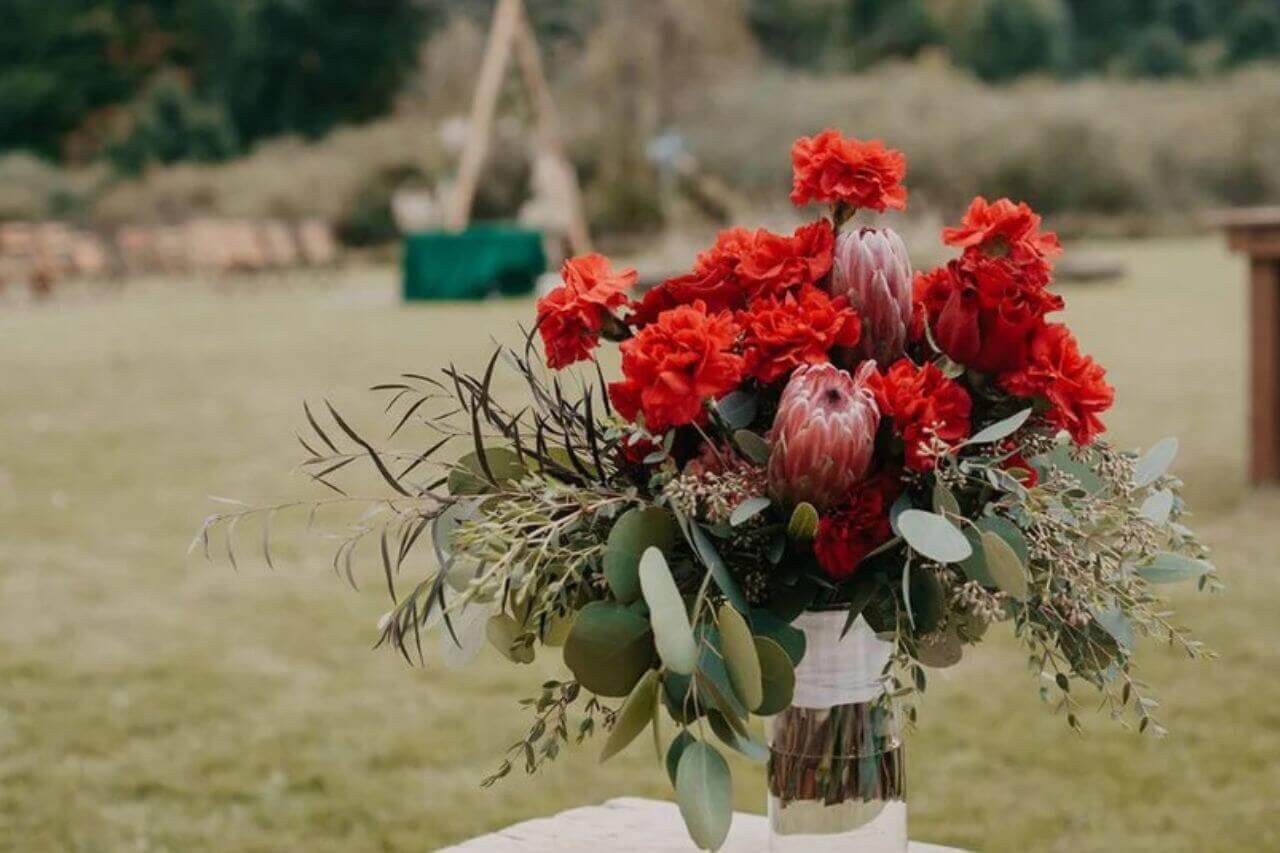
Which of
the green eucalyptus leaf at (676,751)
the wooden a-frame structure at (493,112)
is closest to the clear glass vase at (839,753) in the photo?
the green eucalyptus leaf at (676,751)

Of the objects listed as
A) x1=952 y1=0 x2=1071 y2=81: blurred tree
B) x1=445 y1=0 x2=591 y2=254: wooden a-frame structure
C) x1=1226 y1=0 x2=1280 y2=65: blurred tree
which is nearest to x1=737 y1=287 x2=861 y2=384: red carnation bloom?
x1=445 y1=0 x2=591 y2=254: wooden a-frame structure

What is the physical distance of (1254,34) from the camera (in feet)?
131

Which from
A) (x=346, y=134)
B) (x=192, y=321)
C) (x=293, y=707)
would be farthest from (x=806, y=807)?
(x=346, y=134)

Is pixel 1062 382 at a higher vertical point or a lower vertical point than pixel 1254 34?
lower

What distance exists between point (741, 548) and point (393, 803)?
241 centimetres

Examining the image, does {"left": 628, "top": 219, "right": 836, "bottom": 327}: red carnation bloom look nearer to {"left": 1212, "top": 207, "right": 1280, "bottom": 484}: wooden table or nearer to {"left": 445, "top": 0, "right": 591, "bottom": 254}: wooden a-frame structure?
{"left": 1212, "top": 207, "right": 1280, "bottom": 484}: wooden table

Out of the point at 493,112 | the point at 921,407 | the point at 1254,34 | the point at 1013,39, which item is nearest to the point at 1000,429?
the point at 921,407

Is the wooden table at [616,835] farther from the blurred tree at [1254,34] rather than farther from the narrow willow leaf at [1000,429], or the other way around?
the blurred tree at [1254,34]

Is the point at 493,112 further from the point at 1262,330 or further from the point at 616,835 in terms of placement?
the point at 616,835

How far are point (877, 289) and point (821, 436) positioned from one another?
0.17 m

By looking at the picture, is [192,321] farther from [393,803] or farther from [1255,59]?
[1255,59]

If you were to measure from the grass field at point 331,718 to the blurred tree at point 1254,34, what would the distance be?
3496cm

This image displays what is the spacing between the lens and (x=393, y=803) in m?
3.65

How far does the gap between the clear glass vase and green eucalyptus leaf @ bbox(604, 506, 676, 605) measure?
15cm
